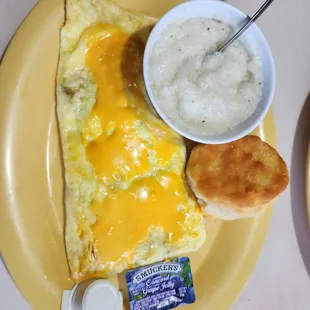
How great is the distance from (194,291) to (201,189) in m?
0.25

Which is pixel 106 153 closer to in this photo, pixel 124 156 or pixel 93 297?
pixel 124 156

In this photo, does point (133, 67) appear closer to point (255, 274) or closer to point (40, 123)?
point (40, 123)

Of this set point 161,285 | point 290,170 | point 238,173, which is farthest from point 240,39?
point 161,285

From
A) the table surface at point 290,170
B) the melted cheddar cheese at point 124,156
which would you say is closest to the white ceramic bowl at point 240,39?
the melted cheddar cheese at point 124,156

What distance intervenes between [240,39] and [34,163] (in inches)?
19.3

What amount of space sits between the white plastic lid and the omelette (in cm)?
4

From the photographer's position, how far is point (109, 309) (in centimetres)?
96

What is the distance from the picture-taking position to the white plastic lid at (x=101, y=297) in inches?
36.8

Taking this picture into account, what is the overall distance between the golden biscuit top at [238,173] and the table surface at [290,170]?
Result: 8.3 inches

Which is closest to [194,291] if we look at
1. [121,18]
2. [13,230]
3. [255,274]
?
[255,274]

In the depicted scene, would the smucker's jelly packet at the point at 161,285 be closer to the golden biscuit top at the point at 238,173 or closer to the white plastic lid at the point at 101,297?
the white plastic lid at the point at 101,297

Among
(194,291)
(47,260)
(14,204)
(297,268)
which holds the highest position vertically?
(14,204)

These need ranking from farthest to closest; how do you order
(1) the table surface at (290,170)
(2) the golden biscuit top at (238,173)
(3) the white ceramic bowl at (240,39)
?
(1) the table surface at (290,170) < (2) the golden biscuit top at (238,173) < (3) the white ceramic bowl at (240,39)

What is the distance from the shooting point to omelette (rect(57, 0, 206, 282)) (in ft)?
3.21
